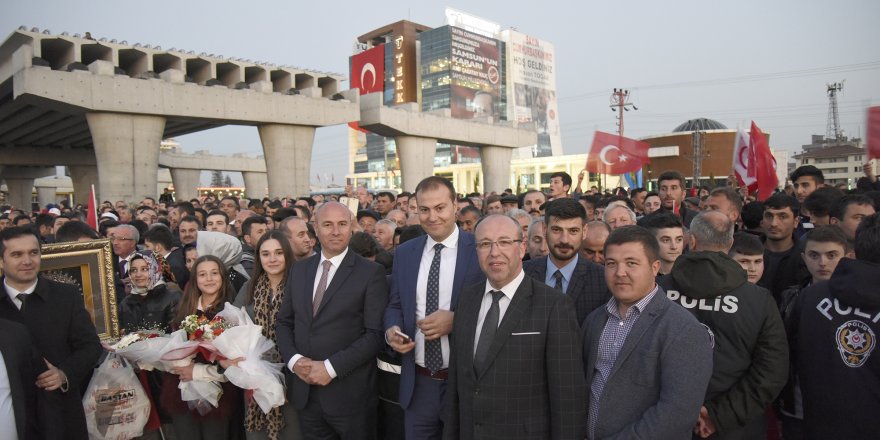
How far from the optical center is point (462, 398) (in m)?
2.68

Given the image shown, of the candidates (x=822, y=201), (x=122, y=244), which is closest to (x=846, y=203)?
(x=822, y=201)

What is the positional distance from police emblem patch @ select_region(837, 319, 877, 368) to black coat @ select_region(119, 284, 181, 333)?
462 cm

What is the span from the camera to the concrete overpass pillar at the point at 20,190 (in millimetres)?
48906

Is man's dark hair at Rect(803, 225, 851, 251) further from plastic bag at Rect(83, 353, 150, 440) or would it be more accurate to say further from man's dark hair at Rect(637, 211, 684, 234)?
plastic bag at Rect(83, 353, 150, 440)

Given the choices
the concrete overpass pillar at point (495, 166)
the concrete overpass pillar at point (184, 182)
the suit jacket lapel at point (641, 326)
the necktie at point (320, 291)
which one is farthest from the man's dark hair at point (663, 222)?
the concrete overpass pillar at point (184, 182)

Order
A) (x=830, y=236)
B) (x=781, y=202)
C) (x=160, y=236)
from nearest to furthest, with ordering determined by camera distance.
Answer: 1. (x=830, y=236)
2. (x=781, y=202)
3. (x=160, y=236)

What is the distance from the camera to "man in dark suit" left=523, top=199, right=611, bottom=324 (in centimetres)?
323

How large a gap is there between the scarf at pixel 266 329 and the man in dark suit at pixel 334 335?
0.25 m

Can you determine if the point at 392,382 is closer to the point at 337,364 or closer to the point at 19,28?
the point at 337,364

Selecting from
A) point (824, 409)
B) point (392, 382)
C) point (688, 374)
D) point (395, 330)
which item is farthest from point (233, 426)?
point (824, 409)

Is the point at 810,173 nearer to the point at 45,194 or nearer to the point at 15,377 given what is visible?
the point at 15,377

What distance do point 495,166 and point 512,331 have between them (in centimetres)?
3935

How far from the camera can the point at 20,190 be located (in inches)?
1943

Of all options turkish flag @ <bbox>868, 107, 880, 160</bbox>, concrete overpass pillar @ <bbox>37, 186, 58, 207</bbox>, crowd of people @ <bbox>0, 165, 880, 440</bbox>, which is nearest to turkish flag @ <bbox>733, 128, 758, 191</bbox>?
turkish flag @ <bbox>868, 107, 880, 160</bbox>
